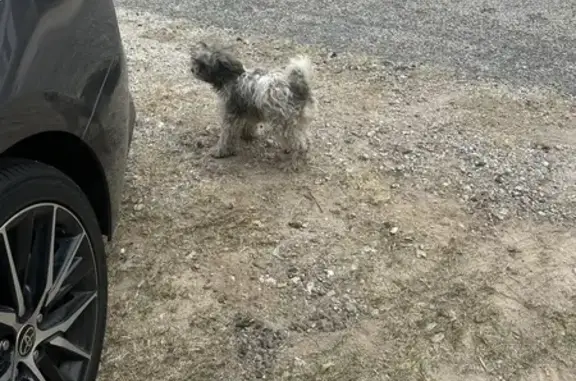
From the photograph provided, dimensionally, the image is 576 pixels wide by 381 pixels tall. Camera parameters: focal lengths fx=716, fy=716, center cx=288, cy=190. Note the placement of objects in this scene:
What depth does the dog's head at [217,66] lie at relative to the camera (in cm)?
493

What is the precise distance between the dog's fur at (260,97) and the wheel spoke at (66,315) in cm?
223

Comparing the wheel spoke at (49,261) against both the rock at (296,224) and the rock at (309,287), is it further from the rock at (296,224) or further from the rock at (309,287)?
the rock at (296,224)

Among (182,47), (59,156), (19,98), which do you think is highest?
(19,98)

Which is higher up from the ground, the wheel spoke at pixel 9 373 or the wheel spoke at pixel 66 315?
the wheel spoke at pixel 9 373

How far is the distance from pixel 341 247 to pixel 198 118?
1918 millimetres

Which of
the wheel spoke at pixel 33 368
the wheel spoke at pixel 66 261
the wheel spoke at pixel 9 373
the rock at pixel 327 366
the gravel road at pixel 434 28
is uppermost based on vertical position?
the wheel spoke at pixel 66 261

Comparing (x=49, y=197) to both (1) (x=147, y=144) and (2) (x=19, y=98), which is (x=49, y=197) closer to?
(2) (x=19, y=98)

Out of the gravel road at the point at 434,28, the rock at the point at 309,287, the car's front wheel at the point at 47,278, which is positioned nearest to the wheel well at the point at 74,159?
the car's front wheel at the point at 47,278

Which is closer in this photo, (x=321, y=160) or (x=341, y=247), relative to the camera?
(x=341, y=247)

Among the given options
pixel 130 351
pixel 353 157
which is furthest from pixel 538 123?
pixel 130 351

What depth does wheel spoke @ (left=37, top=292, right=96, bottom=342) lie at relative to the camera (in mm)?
2727

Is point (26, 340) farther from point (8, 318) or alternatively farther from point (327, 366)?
point (327, 366)

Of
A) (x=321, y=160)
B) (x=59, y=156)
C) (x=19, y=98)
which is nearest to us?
(x=19, y=98)

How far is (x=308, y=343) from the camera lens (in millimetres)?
3666
